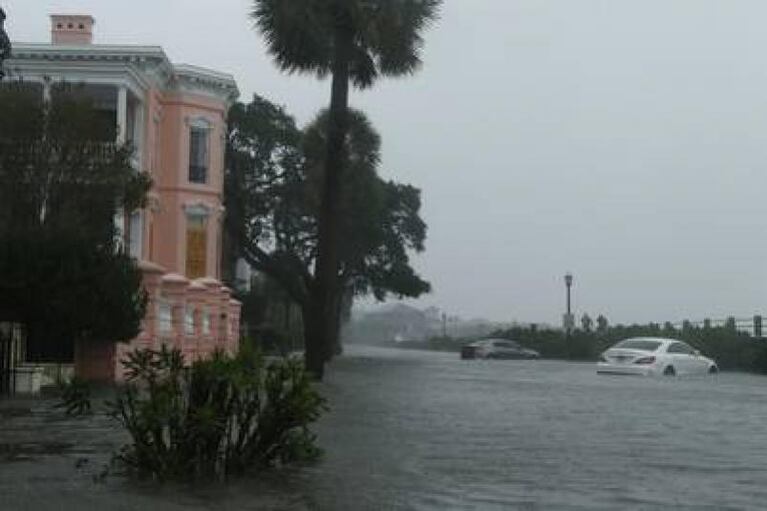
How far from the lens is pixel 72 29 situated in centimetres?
4606

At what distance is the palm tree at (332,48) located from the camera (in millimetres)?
30156

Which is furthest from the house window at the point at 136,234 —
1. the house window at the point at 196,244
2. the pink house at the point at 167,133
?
the house window at the point at 196,244

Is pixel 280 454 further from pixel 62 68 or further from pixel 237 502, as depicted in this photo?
pixel 62 68

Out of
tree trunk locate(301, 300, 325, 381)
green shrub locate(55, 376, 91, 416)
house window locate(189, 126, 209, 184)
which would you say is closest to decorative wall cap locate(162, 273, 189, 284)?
tree trunk locate(301, 300, 325, 381)

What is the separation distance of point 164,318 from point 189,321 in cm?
295

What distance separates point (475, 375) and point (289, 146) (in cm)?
2914

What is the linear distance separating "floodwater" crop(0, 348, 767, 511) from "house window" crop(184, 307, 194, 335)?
30.8 feet

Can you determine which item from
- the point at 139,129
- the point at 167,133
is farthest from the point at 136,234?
the point at 167,133

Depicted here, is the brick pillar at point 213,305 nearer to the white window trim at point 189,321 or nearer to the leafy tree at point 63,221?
the white window trim at point 189,321

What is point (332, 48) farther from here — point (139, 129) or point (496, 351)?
point (496, 351)

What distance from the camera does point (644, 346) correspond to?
1547 inches

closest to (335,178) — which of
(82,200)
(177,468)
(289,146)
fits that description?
(82,200)

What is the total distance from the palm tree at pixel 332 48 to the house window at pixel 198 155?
17450 millimetres

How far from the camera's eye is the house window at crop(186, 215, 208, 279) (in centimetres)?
4800
